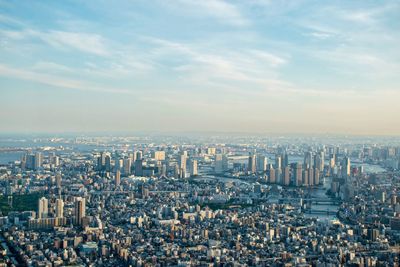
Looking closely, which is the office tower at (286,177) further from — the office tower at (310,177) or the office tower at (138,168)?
the office tower at (138,168)

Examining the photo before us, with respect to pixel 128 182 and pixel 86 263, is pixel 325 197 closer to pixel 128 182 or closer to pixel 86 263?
pixel 128 182

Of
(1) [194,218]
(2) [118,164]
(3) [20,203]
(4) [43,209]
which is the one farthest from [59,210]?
(2) [118,164]

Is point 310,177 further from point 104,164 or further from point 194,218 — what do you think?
point 194,218

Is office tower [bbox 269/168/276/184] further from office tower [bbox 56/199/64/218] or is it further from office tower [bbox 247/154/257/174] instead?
office tower [bbox 56/199/64/218]

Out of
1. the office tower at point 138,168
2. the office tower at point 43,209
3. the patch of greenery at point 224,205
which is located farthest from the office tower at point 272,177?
the office tower at point 43,209

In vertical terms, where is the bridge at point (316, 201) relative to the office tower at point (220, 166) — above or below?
below

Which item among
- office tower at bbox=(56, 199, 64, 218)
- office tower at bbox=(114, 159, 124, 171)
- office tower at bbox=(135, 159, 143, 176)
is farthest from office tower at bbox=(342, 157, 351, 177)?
office tower at bbox=(56, 199, 64, 218)
